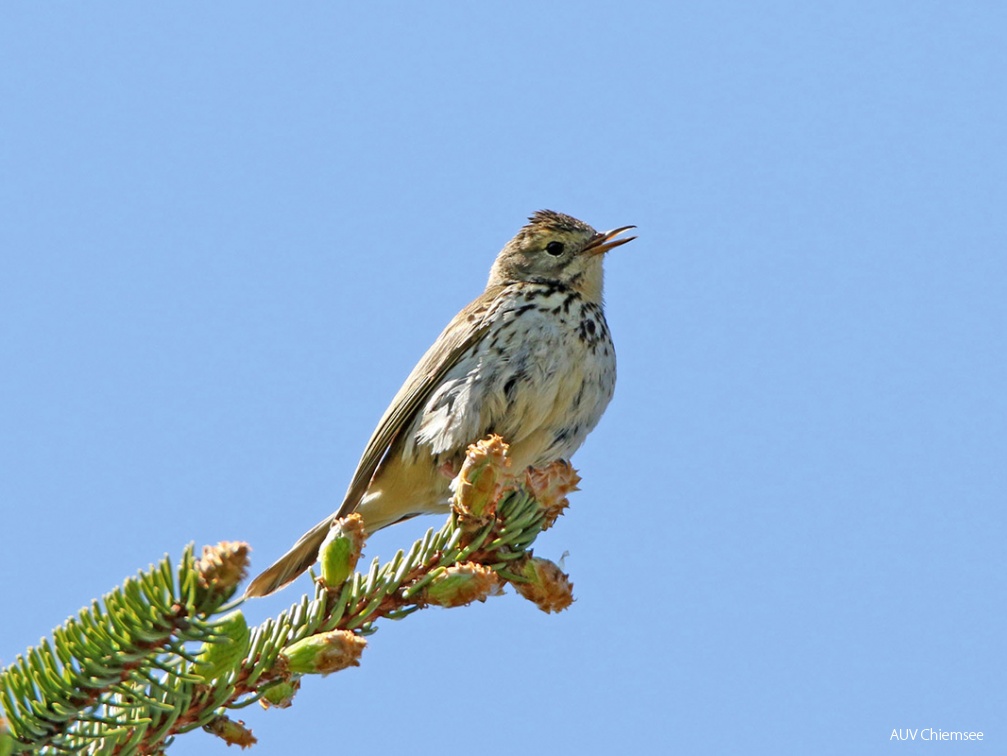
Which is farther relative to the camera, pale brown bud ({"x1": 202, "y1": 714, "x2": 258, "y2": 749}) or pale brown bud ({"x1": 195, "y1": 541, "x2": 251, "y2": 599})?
pale brown bud ({"x1": 202, "y1": 714, "x2": 258, "y2": 749})

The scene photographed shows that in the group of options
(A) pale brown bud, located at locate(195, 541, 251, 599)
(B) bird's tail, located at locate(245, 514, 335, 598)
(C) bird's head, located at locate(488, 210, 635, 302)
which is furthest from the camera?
(C) bird's head, located at locate(488, 210, 635, 302)

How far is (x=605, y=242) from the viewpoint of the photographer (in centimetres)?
655

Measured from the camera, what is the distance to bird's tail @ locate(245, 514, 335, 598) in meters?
4.86

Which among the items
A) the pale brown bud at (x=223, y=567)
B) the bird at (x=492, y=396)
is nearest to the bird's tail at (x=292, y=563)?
the bird at (x=492, y=396)

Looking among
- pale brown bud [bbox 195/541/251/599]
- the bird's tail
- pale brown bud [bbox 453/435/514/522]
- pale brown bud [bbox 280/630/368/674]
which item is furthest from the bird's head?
pale brown bud [bbox 195/541/251/599]

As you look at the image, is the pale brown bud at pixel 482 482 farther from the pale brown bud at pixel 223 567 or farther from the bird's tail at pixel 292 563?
the bird's tail at pixel 292 563

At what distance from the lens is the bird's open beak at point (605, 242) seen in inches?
255

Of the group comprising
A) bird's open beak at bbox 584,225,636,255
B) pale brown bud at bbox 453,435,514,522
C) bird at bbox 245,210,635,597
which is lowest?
pale brown bud at bbox 453,435,514,522

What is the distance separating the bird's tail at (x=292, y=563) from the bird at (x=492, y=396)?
0.06 metres

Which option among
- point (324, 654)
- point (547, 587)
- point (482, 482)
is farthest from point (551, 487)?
point (324, 654)

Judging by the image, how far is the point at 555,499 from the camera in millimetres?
3322

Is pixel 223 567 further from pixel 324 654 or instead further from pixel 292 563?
pixel 292 563

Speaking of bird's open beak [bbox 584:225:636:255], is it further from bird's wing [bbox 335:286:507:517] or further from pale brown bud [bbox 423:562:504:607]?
pale brown bud [bbox 423:562:504:607]

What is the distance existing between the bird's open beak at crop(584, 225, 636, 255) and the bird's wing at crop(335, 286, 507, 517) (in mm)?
881
